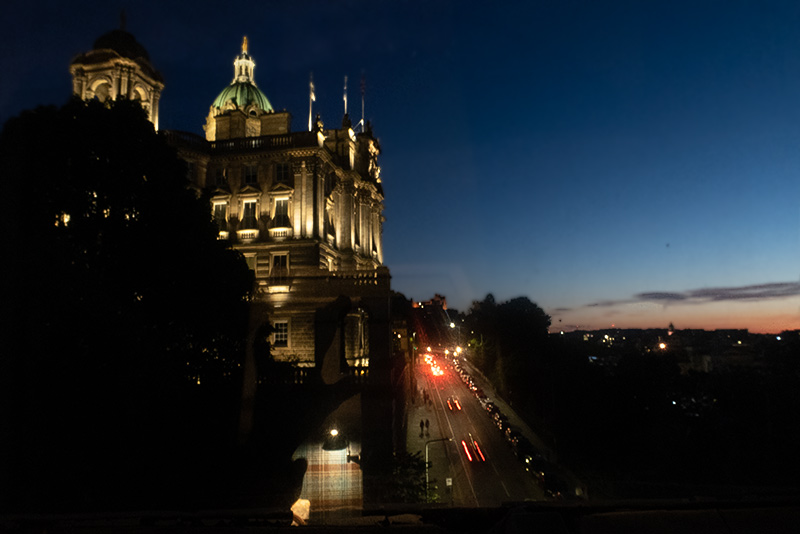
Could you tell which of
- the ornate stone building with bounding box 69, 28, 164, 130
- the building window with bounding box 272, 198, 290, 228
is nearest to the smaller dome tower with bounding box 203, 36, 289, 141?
the ornate stone building with bounding box 69, 28, 164, 130

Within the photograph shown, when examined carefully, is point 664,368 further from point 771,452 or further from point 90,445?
point 90,445

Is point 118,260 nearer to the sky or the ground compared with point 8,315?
Answer: nearer to the sky

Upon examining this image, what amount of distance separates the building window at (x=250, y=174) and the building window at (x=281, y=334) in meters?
12.2

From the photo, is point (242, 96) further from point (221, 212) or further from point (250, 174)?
point (221, 212)

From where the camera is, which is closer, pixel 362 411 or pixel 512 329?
pixel 362 411

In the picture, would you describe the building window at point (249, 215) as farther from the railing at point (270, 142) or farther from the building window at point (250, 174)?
the railing at point (270, 142)

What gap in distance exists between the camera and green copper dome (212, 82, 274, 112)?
58906 millimetres

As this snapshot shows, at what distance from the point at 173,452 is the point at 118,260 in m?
7.95

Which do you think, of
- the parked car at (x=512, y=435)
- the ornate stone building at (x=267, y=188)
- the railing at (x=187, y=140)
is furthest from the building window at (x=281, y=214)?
the parked car at (x=512, y=435)

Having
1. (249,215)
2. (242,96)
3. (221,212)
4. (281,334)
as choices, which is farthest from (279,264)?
(242,96)

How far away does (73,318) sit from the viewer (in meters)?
18.8

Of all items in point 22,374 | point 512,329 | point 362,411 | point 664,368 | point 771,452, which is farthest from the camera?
point 512,329

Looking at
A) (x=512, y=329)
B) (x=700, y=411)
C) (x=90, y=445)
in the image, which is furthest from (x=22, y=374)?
(x=512, y=329)

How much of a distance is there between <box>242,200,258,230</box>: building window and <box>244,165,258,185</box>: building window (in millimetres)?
1673
